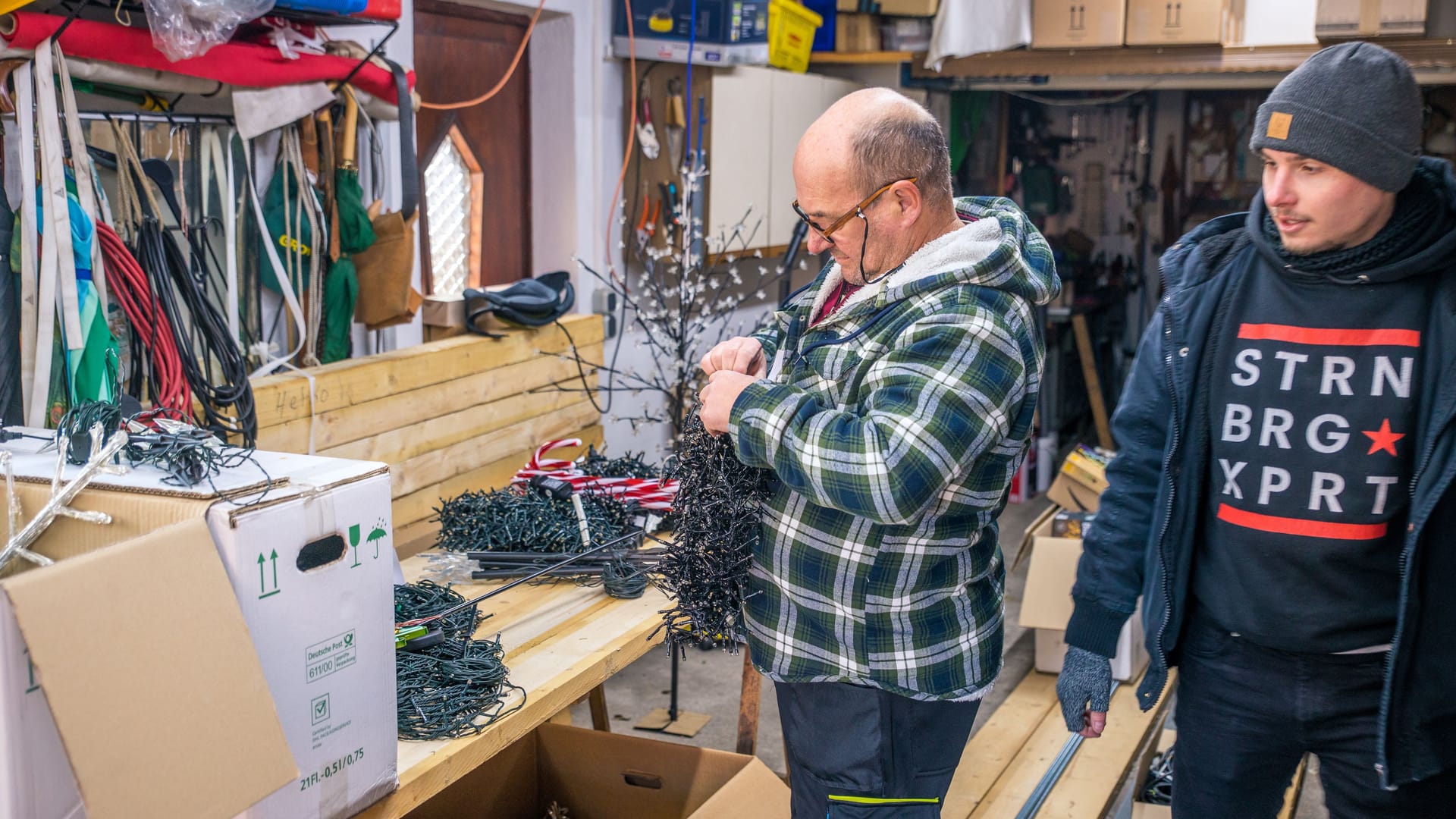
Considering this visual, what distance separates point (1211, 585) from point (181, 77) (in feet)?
7.76

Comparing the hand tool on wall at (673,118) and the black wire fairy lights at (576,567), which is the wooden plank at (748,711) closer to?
the black wire fairy lights at (576,567)

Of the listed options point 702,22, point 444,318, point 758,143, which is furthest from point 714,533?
point 758,143

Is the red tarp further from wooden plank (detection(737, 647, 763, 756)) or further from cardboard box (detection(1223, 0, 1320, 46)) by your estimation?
cardboard box (detection(1223, 0, 1320, 46))

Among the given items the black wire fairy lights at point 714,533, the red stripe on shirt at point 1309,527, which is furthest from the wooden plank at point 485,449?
the red stripe on shirt at point 1309,527

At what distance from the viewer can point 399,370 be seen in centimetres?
343

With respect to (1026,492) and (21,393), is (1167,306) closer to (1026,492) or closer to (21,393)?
(21,393)

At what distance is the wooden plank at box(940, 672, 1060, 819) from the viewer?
10.6 ft

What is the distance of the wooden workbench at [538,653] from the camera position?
174 cm

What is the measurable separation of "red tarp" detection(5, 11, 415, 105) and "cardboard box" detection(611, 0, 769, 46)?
1619 mm

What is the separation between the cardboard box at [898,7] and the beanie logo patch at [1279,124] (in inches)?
162

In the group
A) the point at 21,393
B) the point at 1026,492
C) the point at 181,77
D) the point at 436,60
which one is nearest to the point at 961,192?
the point at 1026,492

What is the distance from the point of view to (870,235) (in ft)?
5.39

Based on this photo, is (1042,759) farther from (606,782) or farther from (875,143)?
(875,143)

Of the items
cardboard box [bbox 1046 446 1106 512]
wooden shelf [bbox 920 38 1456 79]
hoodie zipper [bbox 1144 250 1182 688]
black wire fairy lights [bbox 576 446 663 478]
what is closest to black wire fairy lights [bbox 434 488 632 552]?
black wire fairy lights [bbox 576 446 663 478]
